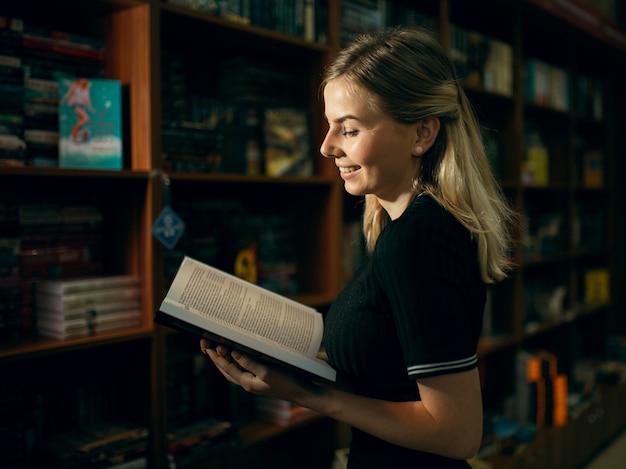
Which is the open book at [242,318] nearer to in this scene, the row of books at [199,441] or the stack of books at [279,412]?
the row of books at [199,441]

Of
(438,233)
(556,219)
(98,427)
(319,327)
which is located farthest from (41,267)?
(556,219)

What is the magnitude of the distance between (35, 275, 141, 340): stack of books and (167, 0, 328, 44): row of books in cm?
78

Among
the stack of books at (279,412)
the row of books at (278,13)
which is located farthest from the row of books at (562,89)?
the stack of books at (279,412)

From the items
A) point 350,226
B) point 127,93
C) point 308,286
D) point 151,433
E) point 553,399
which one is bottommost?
point 553,399

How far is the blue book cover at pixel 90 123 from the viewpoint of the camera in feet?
5.32

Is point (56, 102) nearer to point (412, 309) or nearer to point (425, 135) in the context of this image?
point (425, 135)

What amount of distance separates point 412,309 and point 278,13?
4.56 ft

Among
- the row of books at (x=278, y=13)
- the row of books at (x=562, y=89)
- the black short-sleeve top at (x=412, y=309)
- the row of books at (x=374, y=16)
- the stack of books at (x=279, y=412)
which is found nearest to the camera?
the black short-sleeve top at (x=412, y=309)

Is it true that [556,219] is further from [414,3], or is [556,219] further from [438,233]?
[438,233]

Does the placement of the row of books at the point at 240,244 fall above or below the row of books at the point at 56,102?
below

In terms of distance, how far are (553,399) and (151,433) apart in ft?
6.98

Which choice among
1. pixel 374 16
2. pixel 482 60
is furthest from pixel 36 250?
pixel 482 60

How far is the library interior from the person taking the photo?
5.23 ft

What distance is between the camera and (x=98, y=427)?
172 centimetres
